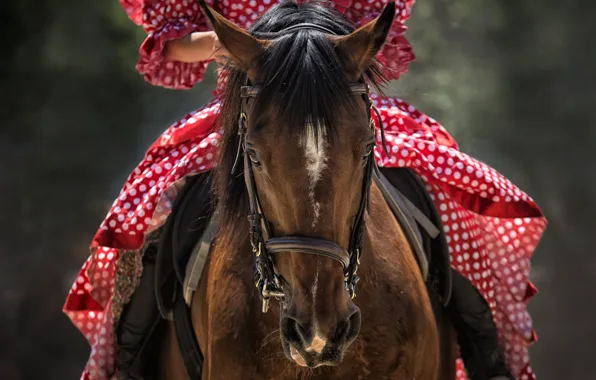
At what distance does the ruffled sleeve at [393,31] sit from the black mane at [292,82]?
1.81 feet

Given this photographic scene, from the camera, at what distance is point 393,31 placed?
171 inches

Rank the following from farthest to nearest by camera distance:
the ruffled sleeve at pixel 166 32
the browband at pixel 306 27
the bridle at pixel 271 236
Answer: the ruffled sleeve at pixel 166 32
the browband at pixel 306 27
the bridle at pixel 271 236

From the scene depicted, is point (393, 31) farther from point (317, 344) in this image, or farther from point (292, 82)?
point (317, 344)

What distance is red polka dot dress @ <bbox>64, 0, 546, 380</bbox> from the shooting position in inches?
163

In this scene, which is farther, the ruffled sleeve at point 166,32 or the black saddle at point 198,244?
the ruffled sleeve at point 166,32

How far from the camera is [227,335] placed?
11.7 ft

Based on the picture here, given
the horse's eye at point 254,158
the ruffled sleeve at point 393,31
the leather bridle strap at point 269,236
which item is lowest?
the leather bridle strap at point 269,236

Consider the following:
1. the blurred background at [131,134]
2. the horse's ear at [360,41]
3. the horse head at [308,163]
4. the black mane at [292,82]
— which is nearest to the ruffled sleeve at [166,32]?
the black mane at [292,82]

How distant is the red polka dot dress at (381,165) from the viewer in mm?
4137

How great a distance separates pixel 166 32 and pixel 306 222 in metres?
1.91

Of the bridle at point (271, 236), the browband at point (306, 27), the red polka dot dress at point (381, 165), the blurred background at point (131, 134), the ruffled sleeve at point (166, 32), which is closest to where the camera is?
the bridle at point (271, 236)

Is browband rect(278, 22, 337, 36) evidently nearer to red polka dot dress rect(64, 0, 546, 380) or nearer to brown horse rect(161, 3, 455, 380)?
brown horse rect(161, 3, 455, 380)

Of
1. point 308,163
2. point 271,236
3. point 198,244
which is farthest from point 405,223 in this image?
point 308,163

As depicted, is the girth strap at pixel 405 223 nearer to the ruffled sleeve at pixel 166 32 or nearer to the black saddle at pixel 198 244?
the black saddle at pixel 198 244
